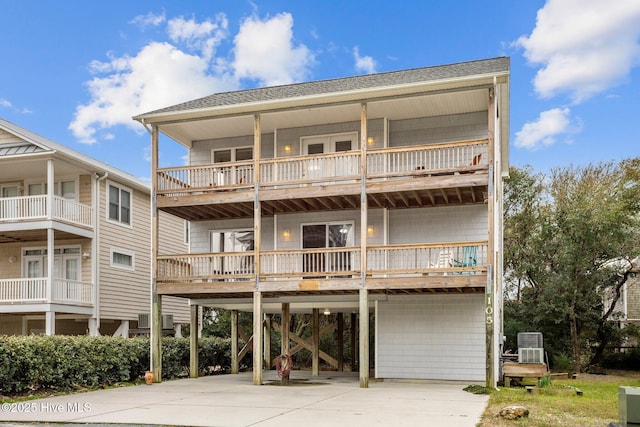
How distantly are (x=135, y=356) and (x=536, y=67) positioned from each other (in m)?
28.4

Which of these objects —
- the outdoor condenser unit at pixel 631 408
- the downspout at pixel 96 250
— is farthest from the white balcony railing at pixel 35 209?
the outdoor condenser unit at pixel 631 408

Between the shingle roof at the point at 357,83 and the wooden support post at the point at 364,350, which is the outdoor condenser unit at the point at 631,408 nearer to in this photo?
the wooden support post at the point at 364,350

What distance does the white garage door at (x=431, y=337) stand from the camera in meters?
18.2

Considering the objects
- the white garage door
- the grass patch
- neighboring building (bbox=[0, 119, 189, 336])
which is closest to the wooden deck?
the grass patch

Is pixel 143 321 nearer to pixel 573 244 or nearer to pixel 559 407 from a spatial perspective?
pixel 559 407

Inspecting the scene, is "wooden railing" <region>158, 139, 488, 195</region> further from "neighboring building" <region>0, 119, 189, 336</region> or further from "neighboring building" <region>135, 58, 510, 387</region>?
"neighboring building" <region>0, 119, 189, 336</region>

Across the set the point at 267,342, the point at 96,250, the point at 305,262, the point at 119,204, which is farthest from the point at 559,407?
the point at 119,204

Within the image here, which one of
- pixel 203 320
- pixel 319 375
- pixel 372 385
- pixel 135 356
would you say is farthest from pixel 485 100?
pixel 203 320

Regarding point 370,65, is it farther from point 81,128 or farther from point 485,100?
point 485,100

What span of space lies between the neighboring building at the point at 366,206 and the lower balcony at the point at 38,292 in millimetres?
4218

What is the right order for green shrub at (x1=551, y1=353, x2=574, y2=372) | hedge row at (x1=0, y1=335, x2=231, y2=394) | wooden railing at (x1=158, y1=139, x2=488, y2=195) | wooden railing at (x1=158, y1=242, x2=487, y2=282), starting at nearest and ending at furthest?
hedge row at (x1=0, y1=335, x2=231, y2=394), wooden railing at (x1=158, y1=242, x2=487, y2=282), wooden railing at (x1=158, y1=139, x2=488, y2=195), green shrub at (x1=551, y1=353, x2=574, y2=372)

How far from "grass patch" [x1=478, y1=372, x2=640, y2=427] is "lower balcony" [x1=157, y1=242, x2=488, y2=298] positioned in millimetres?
3089

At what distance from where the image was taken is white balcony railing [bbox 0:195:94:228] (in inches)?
850

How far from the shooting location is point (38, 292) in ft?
69.6
